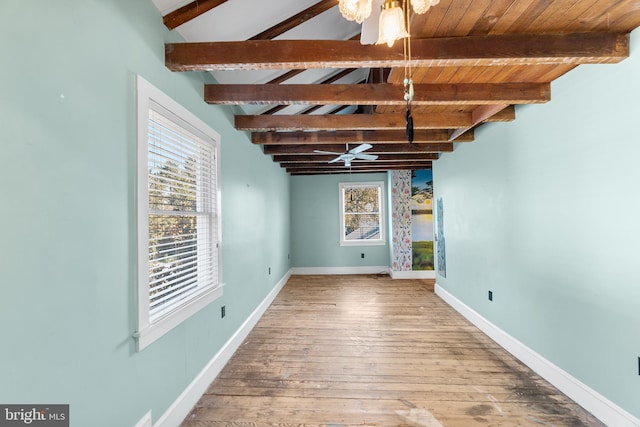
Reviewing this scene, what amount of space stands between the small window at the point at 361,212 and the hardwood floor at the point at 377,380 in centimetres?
301

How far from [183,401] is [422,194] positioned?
226 inches

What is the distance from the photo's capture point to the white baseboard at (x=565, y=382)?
1.77m

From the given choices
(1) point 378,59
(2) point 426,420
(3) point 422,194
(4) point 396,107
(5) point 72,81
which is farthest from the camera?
(3) point 422,194

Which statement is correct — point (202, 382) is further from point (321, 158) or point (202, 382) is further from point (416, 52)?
point (321, 158)

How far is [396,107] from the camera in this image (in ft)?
A: 9.44

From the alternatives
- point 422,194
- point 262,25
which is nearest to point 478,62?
point 262,25

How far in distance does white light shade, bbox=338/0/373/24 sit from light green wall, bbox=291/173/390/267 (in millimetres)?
5624

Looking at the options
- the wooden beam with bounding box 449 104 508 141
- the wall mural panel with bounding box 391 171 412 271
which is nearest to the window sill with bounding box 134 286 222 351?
the wooden beam with bounding box 449 104 508 141

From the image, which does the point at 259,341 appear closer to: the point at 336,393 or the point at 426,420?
the point at 336,393

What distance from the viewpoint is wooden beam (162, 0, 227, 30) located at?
172 centimetres

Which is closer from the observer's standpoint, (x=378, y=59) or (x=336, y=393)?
(x=378, y=59)

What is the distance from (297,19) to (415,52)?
1109mm

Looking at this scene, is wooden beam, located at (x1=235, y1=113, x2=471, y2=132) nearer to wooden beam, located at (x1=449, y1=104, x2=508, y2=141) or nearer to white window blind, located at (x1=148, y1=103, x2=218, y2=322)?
wooden beam, located at (x1=449, y1=104, x2=508, y2=141)

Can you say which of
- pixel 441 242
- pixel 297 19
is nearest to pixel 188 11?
pixel 297 19
